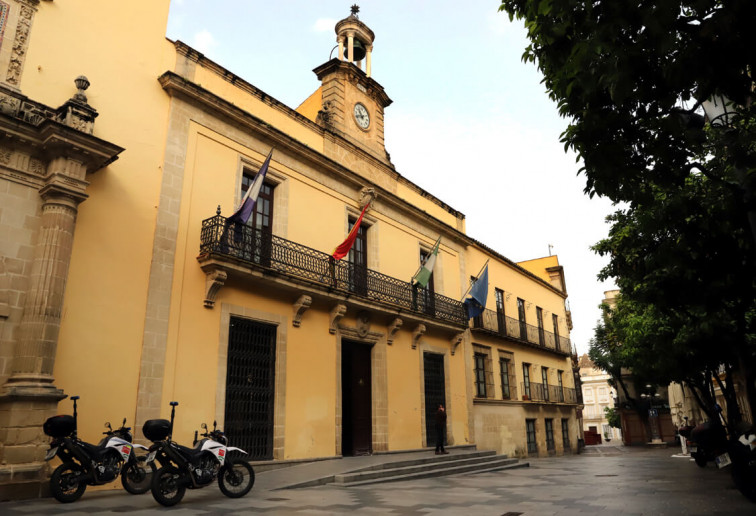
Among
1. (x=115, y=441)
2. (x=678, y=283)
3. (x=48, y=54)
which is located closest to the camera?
(x=115, y=441)

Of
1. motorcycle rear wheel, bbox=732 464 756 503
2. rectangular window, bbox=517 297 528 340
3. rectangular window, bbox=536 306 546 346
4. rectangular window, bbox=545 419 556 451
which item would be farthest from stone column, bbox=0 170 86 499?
rectangular window, bbox=536 306 546 346

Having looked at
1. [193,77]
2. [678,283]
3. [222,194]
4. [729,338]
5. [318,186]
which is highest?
[193,77]

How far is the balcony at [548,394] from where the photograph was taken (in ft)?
78.4

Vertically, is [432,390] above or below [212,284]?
below

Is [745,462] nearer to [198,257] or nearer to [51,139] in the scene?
[198,257]

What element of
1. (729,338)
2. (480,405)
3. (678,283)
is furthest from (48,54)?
(480,405)

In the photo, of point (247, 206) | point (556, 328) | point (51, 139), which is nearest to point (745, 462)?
point (247, 206)

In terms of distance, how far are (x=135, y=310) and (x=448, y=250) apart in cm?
1298

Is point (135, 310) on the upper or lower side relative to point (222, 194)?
lower

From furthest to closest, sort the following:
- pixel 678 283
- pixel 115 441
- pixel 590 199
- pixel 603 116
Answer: pixel 678 283 < pixel 115 441 < pixel 590 199 < pixel 603 116

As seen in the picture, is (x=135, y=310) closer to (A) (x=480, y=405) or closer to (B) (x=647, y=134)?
(B) (x=647, y=134)

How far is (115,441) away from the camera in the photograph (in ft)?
24.7

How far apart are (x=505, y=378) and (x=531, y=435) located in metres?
2.88

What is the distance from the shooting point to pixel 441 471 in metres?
12.8
